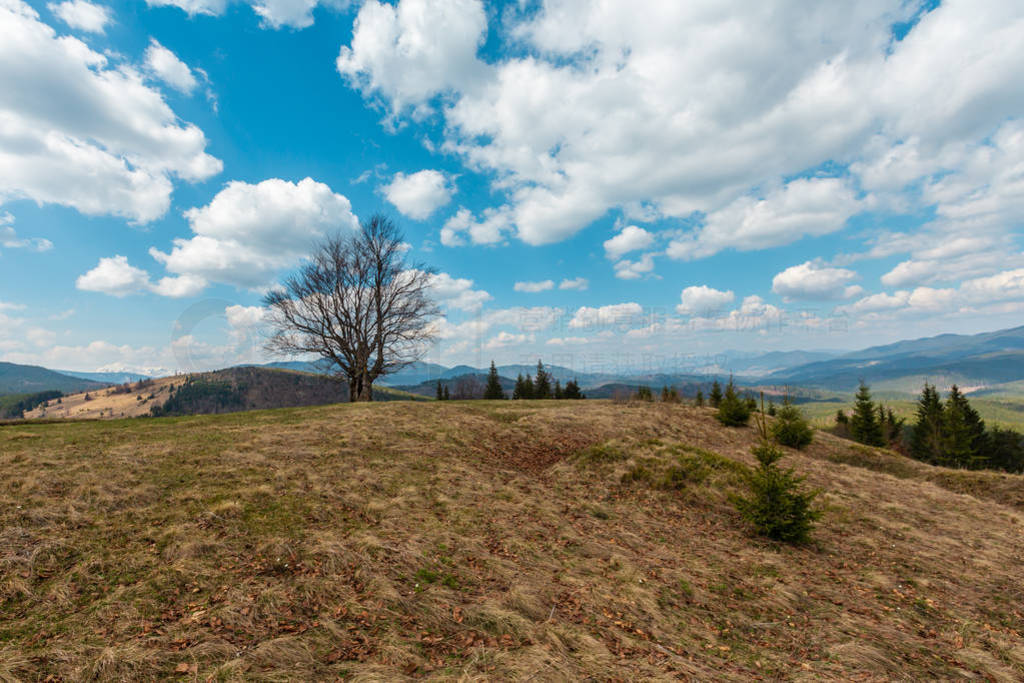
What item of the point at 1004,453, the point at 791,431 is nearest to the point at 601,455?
the point at 791,431

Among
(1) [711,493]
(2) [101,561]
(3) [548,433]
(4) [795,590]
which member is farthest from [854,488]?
(2) [101,561]

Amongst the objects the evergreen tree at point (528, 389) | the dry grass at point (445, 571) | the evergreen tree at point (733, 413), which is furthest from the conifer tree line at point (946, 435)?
the evergreen tree at point (528, 389)

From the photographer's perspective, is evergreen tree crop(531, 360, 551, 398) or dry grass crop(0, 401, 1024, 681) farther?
evergreen tree crop(531, 360, 551, 398)

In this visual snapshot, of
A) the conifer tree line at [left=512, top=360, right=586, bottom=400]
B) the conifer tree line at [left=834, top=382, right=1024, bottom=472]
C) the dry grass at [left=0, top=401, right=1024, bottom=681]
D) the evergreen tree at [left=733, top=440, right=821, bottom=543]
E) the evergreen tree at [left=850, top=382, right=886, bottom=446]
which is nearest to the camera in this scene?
the dry grass at [left=0, top=401, right=1024, bottom=681]

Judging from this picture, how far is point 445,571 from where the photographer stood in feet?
24.7

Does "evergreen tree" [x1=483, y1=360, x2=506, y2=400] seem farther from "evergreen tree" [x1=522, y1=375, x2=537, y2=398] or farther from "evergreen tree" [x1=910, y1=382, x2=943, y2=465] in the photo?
"evergreen tree" [x1=910, y1=382, x2=943, y2=465]

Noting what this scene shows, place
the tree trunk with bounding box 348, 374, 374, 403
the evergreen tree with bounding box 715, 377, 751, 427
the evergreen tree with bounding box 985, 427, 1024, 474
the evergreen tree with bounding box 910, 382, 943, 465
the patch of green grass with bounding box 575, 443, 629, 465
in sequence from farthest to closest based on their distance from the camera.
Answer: the evergreen tree with bounding box 985, 427, 1024, 474 < the evergreen tree with bounding box 910, 382, 943, 465 < the tree trunk with bounding box 348, 374, 374, 403 < the evergreen tree with bounding box 715, 377, 751, 427 < the patch of green grass with bounding box 575, 443, 629, 465

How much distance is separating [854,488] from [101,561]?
22.1 m

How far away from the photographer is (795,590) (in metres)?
8.15

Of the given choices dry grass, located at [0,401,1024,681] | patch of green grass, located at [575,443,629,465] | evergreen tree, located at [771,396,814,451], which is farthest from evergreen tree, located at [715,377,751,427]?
patch of green grass, located at [575,443,629,465]

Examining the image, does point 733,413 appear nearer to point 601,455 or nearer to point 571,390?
point 601,455

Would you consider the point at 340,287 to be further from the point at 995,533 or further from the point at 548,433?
the point at 995,533

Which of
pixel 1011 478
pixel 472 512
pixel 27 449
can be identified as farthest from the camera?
pixel 1011 478

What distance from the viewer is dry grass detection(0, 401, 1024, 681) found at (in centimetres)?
535
